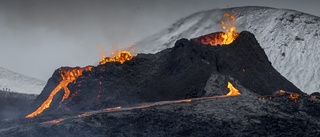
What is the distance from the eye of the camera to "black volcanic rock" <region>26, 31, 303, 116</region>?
5125 centimetres

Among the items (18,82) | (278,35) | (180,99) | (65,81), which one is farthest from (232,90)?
(18,82)

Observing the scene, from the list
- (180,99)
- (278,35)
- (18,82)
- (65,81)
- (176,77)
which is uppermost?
(278,35)

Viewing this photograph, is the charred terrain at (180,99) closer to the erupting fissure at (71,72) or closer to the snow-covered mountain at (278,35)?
the erupting fissure at (71,72)

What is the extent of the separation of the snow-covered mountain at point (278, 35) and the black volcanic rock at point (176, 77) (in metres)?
51.2

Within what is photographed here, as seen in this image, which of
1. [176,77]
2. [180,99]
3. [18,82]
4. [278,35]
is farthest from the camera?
[18,82]

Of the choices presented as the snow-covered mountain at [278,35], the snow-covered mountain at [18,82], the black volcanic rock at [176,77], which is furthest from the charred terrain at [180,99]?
the snow-covered mountain at [18,82]

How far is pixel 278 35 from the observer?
407 feet

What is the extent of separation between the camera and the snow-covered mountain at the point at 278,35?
11150cm

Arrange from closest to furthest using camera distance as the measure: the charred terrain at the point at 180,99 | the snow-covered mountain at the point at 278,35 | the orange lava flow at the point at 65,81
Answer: the charred terrain at the point at 180,99 → the orange lava flow at the point at 65,81 → the snow-covered mountain at the point at 278,35

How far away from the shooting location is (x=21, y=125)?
108ft

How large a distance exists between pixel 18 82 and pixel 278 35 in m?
76.7

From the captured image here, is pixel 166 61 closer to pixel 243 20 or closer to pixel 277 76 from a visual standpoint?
pixel 277 76

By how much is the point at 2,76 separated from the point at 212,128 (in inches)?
5702

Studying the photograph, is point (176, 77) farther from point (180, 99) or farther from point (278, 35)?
point (278, 35)
